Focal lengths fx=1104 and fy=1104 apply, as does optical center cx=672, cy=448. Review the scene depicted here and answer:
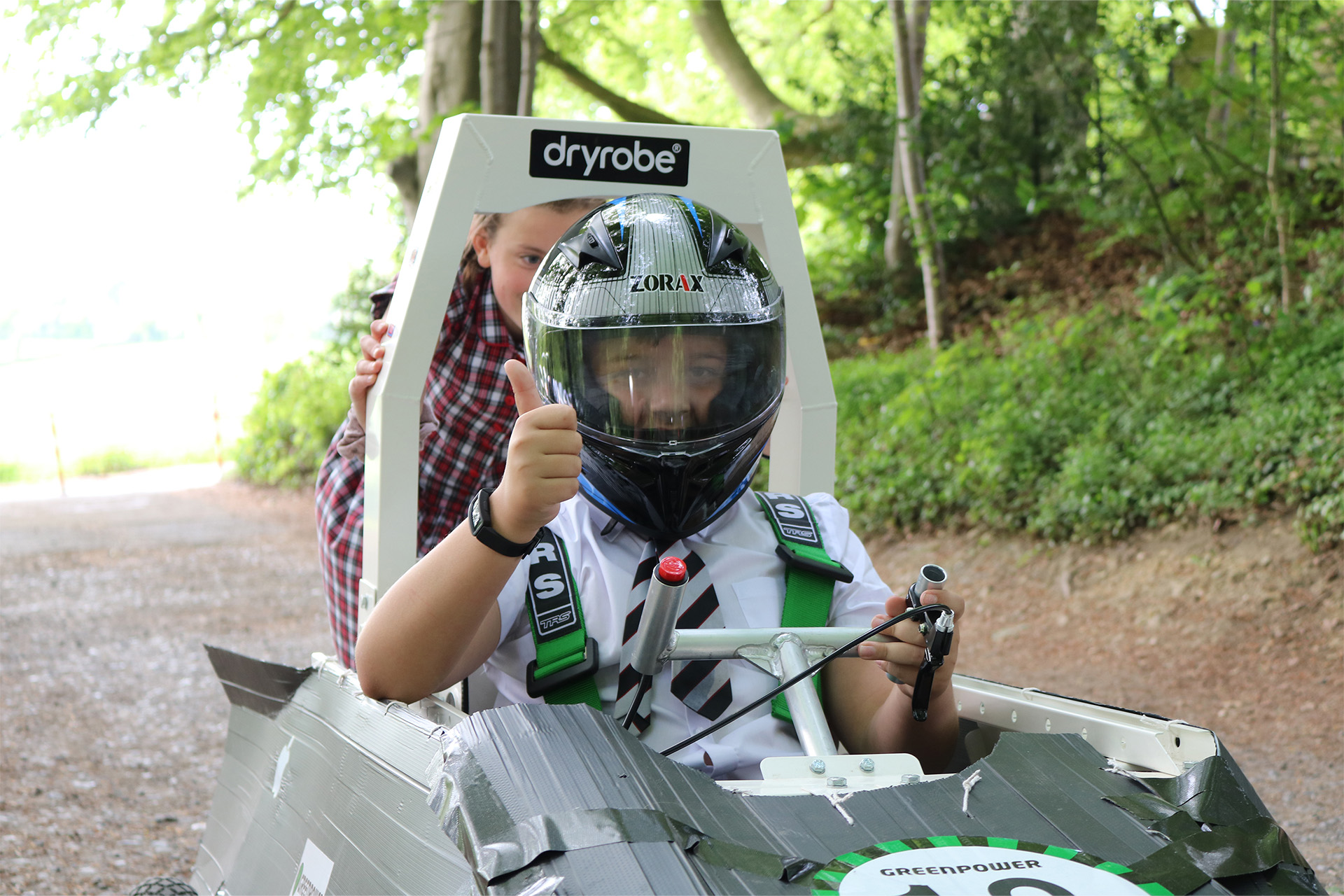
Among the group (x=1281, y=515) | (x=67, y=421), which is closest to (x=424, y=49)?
(x=1281, y=515)

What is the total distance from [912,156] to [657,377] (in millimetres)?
7642

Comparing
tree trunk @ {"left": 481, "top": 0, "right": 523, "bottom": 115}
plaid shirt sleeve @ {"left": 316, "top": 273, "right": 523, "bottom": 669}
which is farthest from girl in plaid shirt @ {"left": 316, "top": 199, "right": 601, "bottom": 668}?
tree trunk @ {"left": 481, "top": 0, "right": 523, "bottom": 115}

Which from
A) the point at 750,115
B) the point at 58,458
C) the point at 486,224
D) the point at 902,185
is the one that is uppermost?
the point at 750,115

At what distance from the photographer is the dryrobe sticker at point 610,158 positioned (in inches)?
91.6

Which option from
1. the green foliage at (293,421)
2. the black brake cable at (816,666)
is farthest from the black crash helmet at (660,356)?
the green foliage at (293,421)

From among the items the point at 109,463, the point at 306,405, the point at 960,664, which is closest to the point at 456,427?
the point at 960,664

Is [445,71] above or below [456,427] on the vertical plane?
above

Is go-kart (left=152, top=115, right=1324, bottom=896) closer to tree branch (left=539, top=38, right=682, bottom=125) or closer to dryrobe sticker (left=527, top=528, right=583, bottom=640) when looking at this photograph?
dryrobe sticker (left=527, top=528, right=583, bottom=640)

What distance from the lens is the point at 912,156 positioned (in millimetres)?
8820

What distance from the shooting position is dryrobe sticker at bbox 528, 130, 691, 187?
91.6 inches

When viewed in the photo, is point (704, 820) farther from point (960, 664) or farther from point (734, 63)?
point (734, 63)

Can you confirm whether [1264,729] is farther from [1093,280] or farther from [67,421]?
[67,421]

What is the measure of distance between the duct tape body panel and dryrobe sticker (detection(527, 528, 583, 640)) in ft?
0.84

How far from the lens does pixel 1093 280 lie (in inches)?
362
